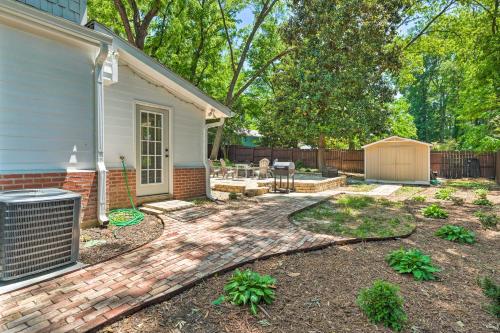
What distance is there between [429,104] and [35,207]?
4730cm

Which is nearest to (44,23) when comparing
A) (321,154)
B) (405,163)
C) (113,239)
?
(113,239)

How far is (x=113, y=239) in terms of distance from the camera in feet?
13.6

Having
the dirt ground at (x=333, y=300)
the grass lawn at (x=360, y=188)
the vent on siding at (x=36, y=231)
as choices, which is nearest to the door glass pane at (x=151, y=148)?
the vent on siding at (x=36, y=231)

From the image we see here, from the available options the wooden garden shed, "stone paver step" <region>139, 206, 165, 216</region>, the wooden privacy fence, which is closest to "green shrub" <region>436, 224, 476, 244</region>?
"stone paver step" <region>139, 206, 165, 216</region>

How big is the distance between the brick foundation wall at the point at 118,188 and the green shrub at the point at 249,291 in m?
3.55

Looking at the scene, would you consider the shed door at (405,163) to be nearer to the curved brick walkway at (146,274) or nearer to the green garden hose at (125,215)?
the curved brick walkway at (146,274)

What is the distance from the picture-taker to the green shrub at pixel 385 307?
2238mm

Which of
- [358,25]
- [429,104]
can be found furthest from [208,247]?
[429,104]

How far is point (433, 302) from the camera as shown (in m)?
2.62

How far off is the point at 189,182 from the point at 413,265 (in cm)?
531

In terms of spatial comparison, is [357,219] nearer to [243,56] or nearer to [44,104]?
[44,104]

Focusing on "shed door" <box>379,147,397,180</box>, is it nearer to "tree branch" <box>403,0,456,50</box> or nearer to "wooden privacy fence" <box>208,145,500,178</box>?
"wooden privacy fence" <box>208,145,500,178</box>

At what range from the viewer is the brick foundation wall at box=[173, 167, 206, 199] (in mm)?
6824

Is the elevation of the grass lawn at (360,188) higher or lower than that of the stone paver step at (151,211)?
lower
